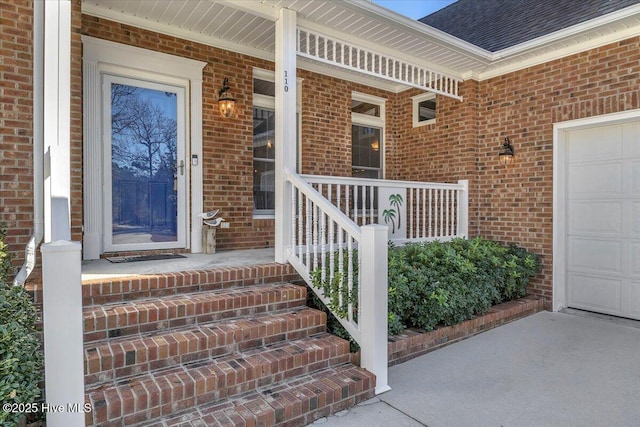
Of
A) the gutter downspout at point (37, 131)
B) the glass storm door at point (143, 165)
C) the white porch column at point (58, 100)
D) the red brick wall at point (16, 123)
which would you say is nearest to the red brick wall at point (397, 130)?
the red brick wall at point (16, 123)

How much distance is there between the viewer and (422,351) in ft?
11.8

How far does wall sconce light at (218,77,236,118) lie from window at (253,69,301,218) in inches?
23.3

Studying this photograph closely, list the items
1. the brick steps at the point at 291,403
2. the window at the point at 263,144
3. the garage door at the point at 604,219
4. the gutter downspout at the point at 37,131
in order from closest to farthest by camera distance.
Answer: the brick steps at the point at 291,403, the gutter downspout at the point at 37,131, the garage door at the point at 604,219, the window at the point at 263,144

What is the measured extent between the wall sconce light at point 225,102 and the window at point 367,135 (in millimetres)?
2398

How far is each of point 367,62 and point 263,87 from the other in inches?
62.4

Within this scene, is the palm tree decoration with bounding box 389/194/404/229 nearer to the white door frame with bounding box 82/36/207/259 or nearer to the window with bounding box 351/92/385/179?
the window with bounding box 351/92/385/179

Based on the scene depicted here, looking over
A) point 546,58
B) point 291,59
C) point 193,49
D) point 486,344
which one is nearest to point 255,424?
point 486,344

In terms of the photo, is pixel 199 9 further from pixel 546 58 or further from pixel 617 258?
pixel 617 258

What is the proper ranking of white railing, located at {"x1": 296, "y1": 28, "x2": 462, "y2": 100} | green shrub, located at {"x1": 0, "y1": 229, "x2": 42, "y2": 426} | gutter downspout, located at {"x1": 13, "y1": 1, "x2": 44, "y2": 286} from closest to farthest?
1. green shrub, located at {"x1": 0, "y1": 229, "x2": 42, "y2": 426}
2. gutter downspout, located at {"x1": 13, "y1": 1, "x2": 44, "y2": 286}
3. white railing, located at {"x1": 296, "y1": 28, "x2": 462, "y2": 100}

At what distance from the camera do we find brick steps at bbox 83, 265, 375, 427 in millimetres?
2225

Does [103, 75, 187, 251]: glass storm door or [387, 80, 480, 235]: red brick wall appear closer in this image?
[103, 75, 187, 251]: glass storm door

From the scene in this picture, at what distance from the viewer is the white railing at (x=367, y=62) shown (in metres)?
4.38

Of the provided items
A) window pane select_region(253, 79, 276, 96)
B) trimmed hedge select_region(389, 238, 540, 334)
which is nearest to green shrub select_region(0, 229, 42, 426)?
trimmed hedge select_region(389, 238, 540, 334)

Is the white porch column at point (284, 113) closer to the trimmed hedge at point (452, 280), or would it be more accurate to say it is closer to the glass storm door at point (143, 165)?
the trimmed hedge at point (452, 280)
